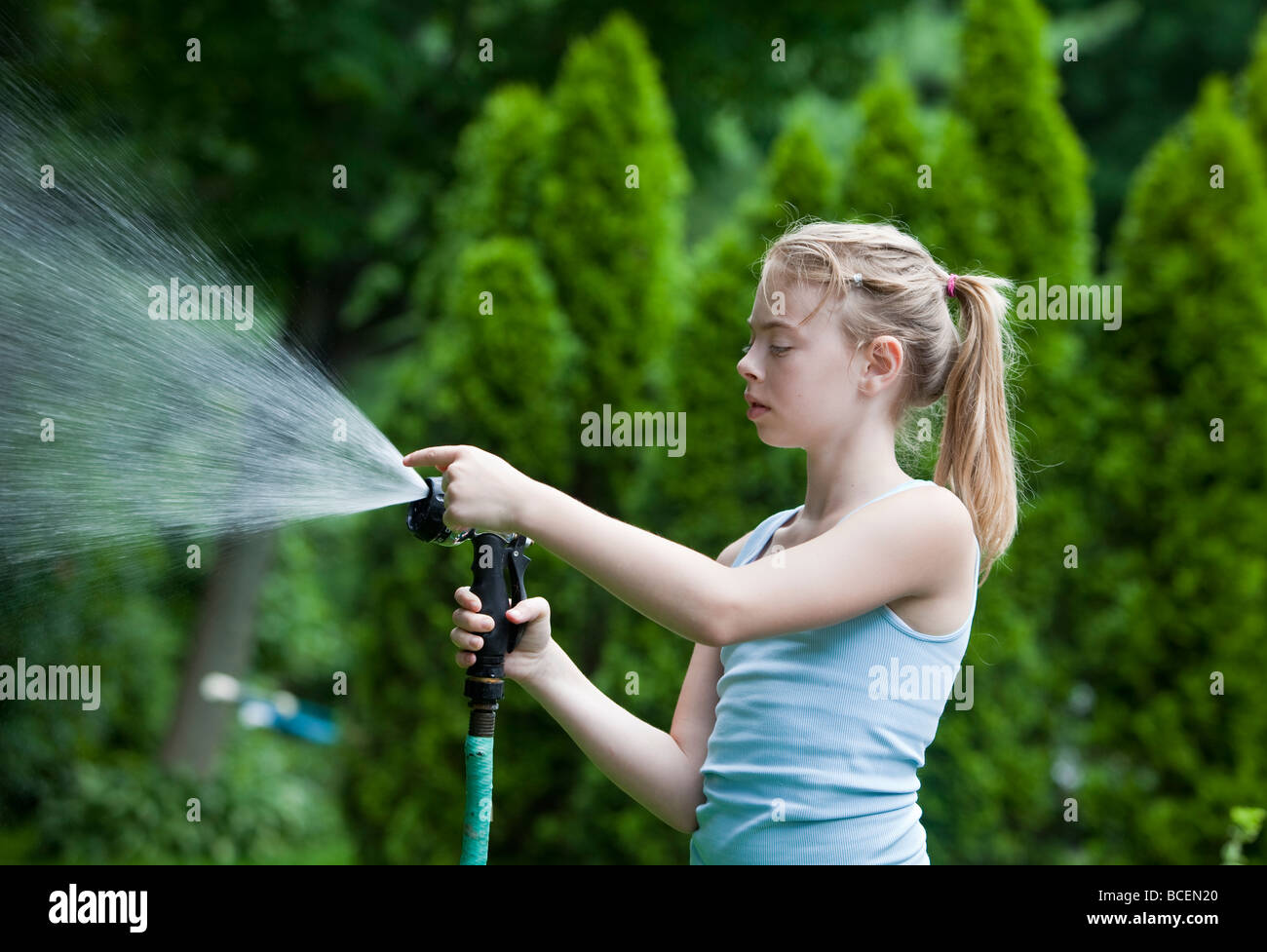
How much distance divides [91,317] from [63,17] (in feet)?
12.7

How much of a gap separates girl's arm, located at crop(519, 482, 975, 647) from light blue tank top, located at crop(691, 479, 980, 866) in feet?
0.24

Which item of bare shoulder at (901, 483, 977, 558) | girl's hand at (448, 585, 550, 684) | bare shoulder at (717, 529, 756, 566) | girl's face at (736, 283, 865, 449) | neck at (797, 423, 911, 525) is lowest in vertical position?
girl's hand at (448, 585, 550, 684)

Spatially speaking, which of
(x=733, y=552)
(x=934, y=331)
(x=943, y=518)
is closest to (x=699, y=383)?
(x=733, y=552)

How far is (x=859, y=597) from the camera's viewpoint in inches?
78.4

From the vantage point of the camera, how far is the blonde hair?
85.7 inches

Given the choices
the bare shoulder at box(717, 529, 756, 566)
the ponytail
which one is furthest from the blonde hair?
the bare shoulder at box(717, 529, 756, 566)

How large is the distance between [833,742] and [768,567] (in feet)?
1.03

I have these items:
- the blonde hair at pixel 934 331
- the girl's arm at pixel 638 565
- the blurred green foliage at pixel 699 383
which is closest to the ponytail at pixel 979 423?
the blonde hair at pixel 934 331

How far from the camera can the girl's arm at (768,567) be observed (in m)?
1.89

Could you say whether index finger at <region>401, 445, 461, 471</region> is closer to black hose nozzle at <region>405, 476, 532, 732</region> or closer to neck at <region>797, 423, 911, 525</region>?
black hose nozzle at <region>405, 476, 532, 732</region>

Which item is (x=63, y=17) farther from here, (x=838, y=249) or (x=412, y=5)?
(x=838, y=249)

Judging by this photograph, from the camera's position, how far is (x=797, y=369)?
2.12 metres

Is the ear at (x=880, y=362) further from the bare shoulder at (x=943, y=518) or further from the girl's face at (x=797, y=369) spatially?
the bare shoulder at (x=943, y=518)
